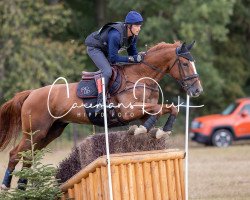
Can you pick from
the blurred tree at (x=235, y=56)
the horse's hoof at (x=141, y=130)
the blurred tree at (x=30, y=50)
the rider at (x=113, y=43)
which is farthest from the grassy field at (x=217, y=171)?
the blurred tree at (x=235, y=56)

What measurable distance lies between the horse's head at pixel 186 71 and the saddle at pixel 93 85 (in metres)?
0.78

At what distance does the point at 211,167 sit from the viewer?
61.2ft

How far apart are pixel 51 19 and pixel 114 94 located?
62.3ft

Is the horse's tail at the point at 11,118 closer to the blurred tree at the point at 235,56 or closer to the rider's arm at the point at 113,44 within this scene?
the rider's arm at the point at 113,44

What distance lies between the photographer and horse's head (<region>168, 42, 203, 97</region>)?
34.4 ft

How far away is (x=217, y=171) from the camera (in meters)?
17.6

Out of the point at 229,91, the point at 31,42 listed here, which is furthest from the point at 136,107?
the point at 229,91

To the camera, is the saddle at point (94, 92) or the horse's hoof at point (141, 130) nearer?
the horse's hoof at point (141, 130)

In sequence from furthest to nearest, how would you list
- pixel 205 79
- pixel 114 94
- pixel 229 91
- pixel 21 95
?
1. pixel 229 91
2. pixel 205 79
3. pixel 21 95
4. pixel 114 94

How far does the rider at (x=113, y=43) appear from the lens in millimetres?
10492

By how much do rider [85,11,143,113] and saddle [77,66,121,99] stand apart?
0.14m

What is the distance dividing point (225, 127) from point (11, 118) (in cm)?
1453

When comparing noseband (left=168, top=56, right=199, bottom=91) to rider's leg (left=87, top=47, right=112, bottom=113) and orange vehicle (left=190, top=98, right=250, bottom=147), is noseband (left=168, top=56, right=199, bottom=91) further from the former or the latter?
orange vehicle (left=190, top=98, right=250, bottom=147)

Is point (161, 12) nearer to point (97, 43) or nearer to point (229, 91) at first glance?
point (229, 91)
